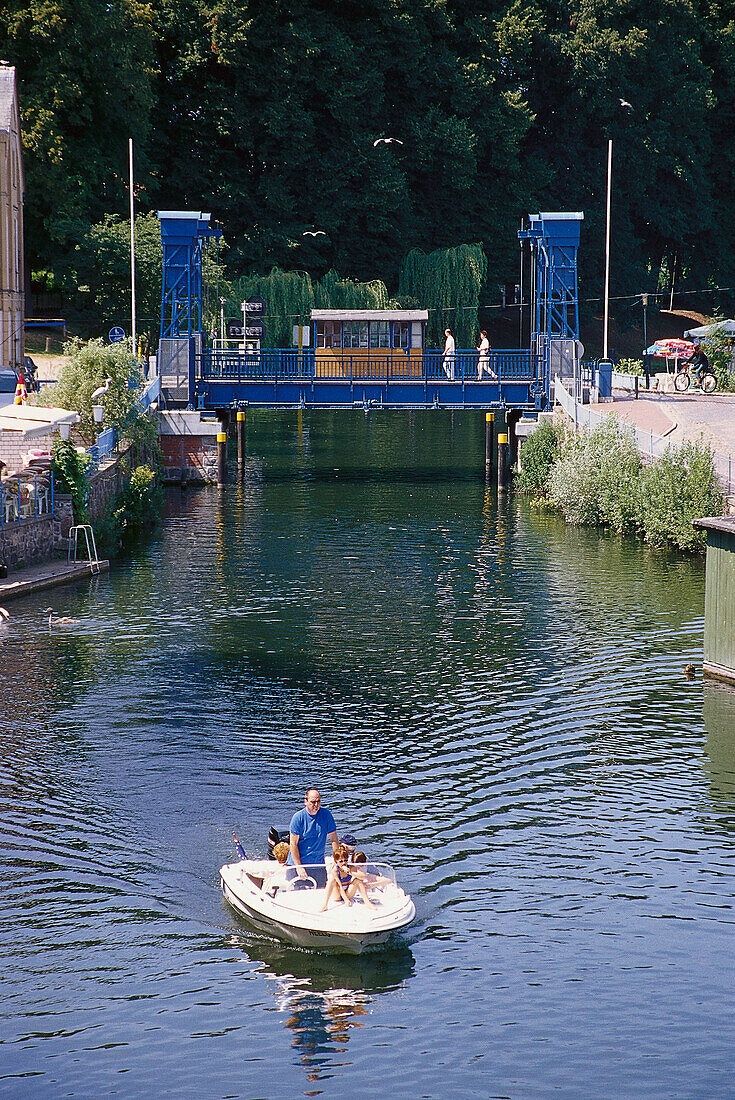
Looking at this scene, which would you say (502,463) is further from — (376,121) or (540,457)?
(376,121)

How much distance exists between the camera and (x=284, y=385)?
1991 inches

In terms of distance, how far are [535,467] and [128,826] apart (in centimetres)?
3286

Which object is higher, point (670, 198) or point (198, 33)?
point (198, 33)

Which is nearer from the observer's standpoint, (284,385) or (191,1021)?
Result: (191,1021)

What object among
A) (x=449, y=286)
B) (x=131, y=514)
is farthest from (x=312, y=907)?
(x=449, y=286)

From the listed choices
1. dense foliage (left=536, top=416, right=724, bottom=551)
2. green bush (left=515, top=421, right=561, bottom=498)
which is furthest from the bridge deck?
dense foliage (left=536, top=416, right=724, bottom=551)

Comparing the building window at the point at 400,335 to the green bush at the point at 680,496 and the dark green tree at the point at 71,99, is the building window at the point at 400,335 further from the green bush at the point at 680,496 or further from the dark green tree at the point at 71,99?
the green bush at the point at 680,496

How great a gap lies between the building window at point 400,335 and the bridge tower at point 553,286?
684cm

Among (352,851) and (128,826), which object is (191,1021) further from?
(128,826)

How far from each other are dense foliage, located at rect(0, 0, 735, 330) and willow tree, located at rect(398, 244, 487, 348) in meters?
3.82

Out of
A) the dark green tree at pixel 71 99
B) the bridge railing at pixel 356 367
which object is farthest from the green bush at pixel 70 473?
the dark green tree at pixel 71 99

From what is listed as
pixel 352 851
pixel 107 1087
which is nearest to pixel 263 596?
pixel 352 851

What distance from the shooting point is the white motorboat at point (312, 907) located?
13.9 metres

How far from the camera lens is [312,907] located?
14.3 m
